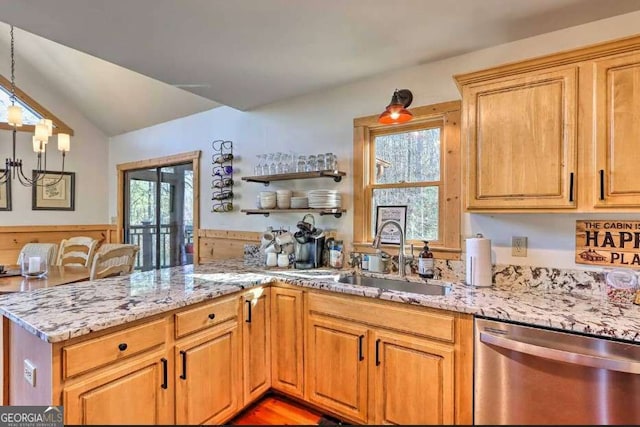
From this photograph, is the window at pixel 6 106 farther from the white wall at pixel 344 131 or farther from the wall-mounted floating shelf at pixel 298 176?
the wall-mounted floating shelf at pixel 298 176

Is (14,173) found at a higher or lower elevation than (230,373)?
higher

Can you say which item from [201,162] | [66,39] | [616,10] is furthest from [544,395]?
[201,162]

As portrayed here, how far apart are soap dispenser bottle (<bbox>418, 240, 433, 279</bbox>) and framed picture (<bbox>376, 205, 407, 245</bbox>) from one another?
257mm

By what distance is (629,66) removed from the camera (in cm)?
156

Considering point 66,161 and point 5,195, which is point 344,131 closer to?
point 66,161

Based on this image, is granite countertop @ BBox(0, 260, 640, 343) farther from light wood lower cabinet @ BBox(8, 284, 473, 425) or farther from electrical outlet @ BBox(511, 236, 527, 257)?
electrical outlet @ BBox(511, 236, 527, 257)

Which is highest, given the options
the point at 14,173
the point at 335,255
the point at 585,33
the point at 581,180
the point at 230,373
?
the point at 585,33

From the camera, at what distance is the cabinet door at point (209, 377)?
174 centimetres

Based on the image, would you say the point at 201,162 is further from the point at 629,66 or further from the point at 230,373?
the point at 629,66

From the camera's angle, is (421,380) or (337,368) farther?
(337,368)

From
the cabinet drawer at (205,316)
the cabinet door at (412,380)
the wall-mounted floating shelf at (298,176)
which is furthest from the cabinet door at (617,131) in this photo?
the cabinet drawer at (205,316)

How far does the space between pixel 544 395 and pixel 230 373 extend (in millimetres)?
1580

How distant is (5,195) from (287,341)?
4435 mm

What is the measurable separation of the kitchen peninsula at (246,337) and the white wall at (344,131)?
0.35 metres
